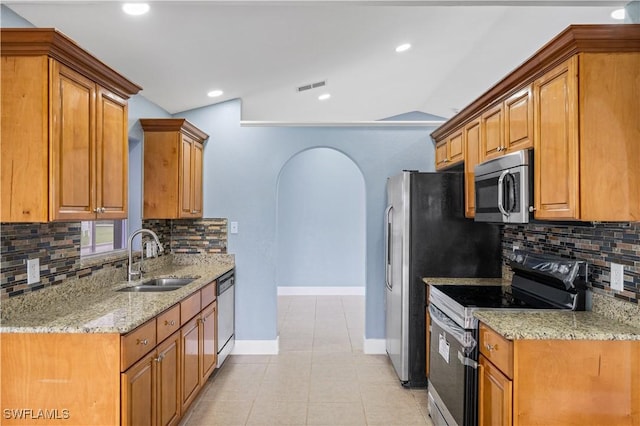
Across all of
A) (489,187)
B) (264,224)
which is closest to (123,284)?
(264,224)

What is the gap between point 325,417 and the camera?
2.69 metres

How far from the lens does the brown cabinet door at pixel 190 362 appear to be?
8.29 feet

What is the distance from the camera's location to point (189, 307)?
262 cm

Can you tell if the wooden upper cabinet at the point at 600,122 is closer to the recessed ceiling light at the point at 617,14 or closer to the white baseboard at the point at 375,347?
the recessed ceiling light at the point at 617,14

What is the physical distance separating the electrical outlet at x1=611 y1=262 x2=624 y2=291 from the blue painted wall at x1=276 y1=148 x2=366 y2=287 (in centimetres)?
462

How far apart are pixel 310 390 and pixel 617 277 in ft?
7.49

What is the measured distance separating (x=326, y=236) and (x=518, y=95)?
4.53 m

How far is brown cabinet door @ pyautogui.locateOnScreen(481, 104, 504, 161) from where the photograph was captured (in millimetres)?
2500

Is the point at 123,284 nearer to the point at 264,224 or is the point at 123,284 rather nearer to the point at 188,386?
the point at 188,386

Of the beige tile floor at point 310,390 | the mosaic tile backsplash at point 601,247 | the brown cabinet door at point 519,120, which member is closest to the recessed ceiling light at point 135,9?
the brown cabinet door at point 519,120

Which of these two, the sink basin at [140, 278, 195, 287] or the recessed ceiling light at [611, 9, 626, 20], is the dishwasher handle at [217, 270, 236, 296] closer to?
the sink basin at [140, 278, 195, 287]

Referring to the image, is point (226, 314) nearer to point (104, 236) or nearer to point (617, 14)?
point (104, 236)

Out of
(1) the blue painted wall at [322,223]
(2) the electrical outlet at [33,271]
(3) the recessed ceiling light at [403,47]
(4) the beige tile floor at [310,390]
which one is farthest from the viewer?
(1) the blue painted wall at [322,223]

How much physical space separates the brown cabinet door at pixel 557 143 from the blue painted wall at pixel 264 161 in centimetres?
190
